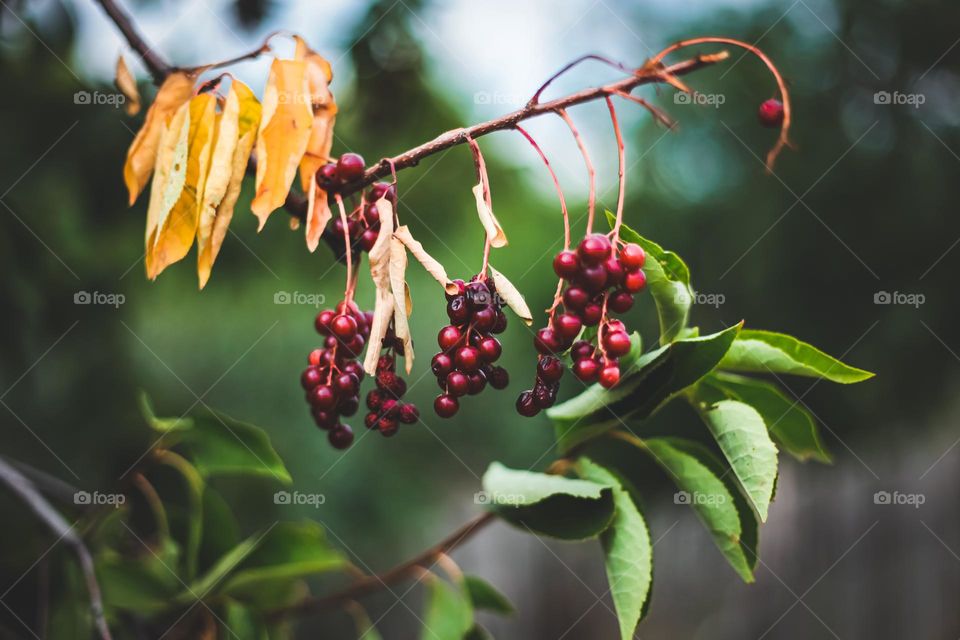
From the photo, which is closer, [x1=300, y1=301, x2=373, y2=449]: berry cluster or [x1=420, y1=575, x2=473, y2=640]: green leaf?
[x1=300, y1=301, x2=373, y2=449]: berry cluster

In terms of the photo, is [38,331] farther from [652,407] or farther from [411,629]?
[411,629]

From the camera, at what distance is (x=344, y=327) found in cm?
93

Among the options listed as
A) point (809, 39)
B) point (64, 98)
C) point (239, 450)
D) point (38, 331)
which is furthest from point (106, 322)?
point (809, 39)

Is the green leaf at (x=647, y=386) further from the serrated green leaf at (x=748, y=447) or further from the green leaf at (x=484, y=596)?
the green leaf at (x=484, y=596)

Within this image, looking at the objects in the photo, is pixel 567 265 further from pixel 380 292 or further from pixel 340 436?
pixel 340 436

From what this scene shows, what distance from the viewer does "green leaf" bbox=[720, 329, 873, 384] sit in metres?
0.90

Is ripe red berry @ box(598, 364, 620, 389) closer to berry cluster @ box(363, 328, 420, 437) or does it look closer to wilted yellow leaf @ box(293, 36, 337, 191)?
berry cluster @ box(363, 328, 420, 437)

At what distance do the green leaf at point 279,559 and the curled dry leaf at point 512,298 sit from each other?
2.29ft

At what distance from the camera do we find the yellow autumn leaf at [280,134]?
2.84ft

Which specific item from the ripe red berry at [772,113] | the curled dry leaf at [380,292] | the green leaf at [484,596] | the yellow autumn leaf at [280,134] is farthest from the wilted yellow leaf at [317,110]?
the green leaf at [484,596]

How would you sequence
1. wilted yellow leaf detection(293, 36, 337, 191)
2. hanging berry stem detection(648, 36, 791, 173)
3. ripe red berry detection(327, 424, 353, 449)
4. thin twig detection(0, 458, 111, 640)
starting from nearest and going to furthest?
1. hanging berry stem detection(648, 36, 791, 173)
2. wilted yellow leaf detection(293, 36, 337, 191)
3. ripe red berry detection(327, 424, 353, 449)
4. thin twig detection(0, 458, 111, 640)

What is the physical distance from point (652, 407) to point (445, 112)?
5.38 feet

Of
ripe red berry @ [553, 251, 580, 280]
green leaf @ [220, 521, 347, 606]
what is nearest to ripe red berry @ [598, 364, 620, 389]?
ripe red berry @ [553, 251, 580, 280]

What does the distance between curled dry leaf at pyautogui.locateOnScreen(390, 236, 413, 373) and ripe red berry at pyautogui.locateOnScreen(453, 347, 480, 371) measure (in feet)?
0.17
